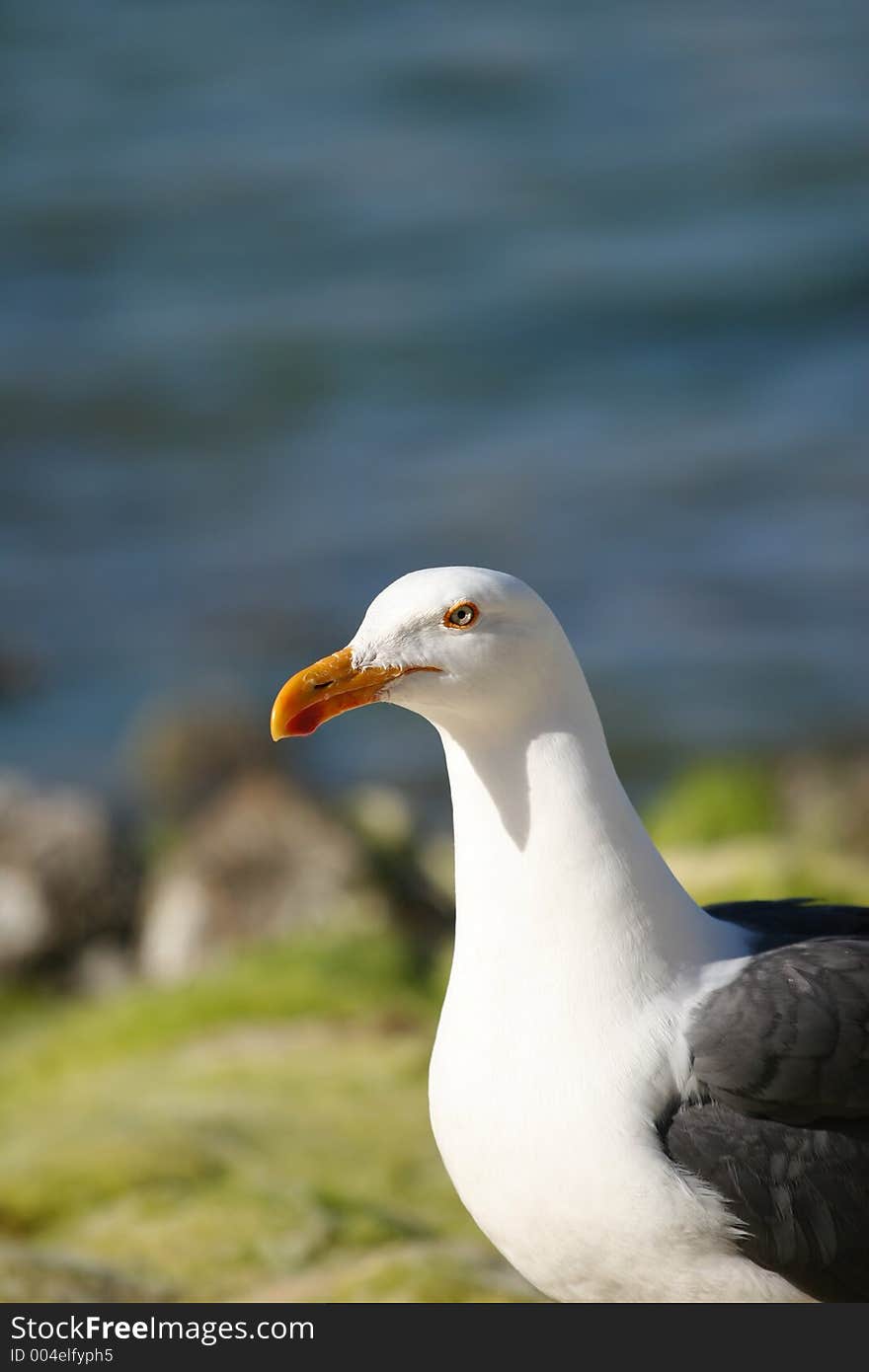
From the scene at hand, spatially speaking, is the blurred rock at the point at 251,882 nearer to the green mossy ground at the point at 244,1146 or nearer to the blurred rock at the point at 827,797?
the green mossy ground at the point at 244,1146

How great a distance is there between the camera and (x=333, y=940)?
8117 mm

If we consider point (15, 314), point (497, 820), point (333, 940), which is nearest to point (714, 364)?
point (15, 314)

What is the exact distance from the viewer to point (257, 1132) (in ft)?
21.1

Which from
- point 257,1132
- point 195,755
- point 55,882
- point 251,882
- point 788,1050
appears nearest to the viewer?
point 788,1050

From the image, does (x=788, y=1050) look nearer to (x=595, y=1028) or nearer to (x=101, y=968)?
(x=595, y=1028)

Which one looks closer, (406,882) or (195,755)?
(406,882)

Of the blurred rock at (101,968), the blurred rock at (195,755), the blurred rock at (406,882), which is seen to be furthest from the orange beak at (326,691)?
the blurred rock at (195,755)

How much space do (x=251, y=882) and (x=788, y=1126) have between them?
5.98 meters

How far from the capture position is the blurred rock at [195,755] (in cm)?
1309

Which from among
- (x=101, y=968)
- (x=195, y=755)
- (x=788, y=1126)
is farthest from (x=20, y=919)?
(x=788, y=1126)

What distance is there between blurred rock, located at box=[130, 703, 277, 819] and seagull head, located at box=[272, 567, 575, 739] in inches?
343

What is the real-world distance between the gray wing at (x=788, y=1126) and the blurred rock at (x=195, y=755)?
28.7 feet

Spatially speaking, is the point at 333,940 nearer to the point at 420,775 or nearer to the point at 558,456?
the point at 420,775
